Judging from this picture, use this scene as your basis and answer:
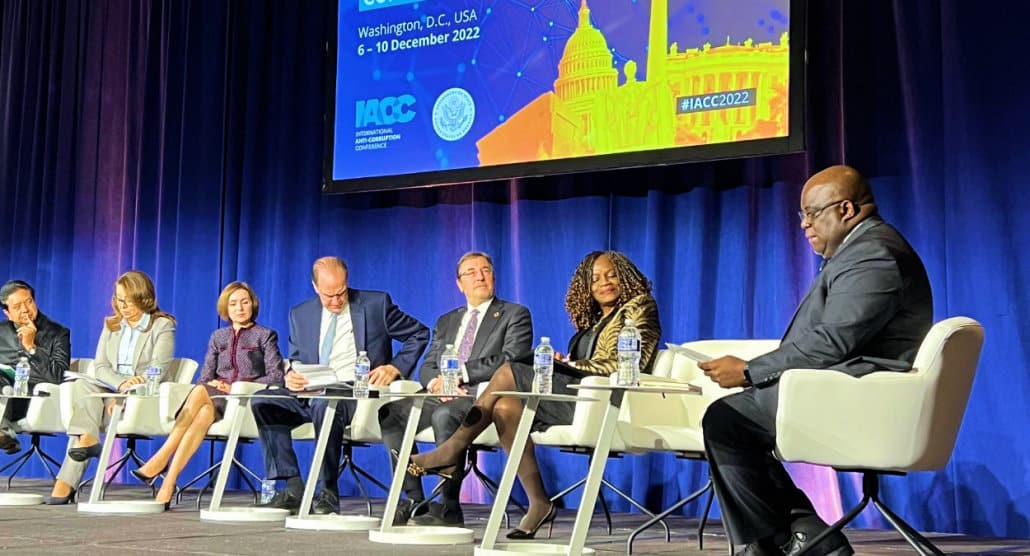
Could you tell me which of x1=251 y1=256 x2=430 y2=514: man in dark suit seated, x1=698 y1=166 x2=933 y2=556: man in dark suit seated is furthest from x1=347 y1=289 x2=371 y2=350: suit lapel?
x1=698 y1=166 x2=933 y2=556: man in dark suit seated

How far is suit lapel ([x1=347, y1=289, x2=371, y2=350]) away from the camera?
5414 mm

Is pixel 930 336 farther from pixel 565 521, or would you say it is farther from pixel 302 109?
pixel 302 109

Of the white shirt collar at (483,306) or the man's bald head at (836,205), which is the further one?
the white shirt collar at (483,306)

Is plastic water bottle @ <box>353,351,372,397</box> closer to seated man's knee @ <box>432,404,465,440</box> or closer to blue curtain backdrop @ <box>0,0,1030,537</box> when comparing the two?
seated man's knee @ <box>432,404,465,440</box>

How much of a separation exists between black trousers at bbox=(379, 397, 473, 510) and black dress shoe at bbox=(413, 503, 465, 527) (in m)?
Answer: 0.02

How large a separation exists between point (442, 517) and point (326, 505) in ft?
2.27

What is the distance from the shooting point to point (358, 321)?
17.8ft

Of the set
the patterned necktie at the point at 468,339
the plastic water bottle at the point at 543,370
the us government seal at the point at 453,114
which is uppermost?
the us government seal at the point at 453,114

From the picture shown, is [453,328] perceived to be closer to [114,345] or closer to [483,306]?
[483,306]

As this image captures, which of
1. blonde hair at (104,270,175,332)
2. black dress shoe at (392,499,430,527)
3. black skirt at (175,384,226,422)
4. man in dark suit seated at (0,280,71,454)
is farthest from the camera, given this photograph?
man in dark suit seated at (0,280,71,454)

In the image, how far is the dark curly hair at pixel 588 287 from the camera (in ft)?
15.4

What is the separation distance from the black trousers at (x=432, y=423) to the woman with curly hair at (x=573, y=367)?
0.42ft

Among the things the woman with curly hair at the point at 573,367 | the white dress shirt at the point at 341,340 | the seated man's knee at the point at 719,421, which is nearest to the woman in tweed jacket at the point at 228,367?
the white dress shirt at the point at 341,340

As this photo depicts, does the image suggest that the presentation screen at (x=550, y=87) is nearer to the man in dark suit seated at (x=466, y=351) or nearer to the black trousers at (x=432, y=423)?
the man in dark suit seated at (x=466, y=351)
